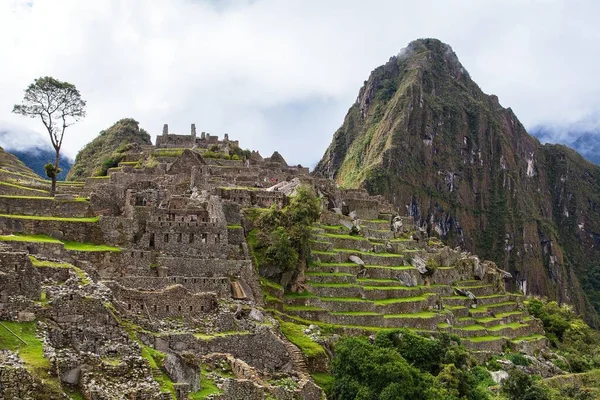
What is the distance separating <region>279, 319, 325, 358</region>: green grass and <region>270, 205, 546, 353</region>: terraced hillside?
2202mm

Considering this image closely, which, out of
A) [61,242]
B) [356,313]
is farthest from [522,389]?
[61,242]

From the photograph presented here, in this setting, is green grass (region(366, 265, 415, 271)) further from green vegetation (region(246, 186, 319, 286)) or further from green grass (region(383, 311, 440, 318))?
green vegetation (region(246, 186, 319, 286))

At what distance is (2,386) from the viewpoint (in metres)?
11.2

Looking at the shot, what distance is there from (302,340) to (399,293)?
633 inches

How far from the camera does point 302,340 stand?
26.9 meters

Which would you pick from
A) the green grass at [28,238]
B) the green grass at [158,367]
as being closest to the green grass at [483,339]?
the green grass at [28,238]

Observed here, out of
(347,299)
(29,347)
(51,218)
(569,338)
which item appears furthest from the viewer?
(569,338)

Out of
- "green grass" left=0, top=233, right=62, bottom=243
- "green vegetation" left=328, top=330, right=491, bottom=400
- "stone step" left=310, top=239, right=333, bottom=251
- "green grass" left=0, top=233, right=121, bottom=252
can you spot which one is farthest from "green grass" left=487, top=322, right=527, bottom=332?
"green grass" left=0, top=233, right=62, bottom=243

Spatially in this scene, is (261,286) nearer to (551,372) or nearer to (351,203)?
(351,203)

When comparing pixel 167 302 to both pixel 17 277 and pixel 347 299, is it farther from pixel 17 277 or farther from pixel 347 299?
pixel 347 299

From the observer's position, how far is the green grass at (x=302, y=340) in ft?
85.7

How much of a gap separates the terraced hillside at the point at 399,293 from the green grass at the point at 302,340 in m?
2.20

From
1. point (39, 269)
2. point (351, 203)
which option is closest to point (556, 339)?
point (351, 203)

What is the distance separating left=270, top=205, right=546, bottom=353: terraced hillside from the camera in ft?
113
